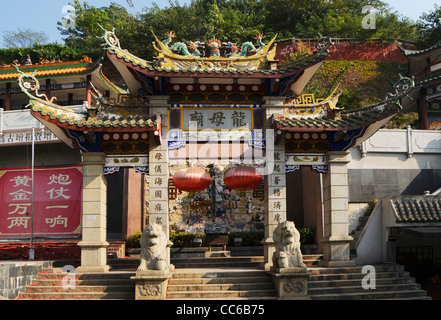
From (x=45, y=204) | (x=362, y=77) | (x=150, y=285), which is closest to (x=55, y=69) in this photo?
(x=45, y=204)

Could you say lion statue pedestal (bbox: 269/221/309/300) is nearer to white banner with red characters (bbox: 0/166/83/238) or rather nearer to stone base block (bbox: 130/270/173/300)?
stone base block (bbox: 130/270/173/300)

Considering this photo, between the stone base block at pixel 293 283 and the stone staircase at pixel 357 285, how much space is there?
1.20ft

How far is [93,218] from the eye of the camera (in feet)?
37.4

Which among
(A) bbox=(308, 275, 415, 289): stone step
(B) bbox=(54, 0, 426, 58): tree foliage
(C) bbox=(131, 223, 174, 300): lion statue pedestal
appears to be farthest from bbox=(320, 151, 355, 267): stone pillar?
(B) bbox=(54, 0, 426, 58): tree foliage

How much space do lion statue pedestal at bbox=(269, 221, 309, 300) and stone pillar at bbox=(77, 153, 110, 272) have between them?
15.3 feet

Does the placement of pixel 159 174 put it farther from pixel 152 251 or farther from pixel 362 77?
pixel 362 77

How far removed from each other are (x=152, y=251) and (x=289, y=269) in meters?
3.18

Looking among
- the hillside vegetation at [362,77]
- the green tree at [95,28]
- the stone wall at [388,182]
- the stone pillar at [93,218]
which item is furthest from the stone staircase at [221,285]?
the green tree at [95,28]

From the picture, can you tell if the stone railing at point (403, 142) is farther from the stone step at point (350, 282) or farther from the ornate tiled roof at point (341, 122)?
the stone step at point (350, 282)

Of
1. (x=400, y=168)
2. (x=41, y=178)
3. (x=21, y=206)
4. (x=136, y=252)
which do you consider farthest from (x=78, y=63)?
(x=400, y=168)

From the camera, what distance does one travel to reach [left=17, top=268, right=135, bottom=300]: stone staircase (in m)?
10.1

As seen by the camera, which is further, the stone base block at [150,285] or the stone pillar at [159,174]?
the stone pillar at [159,174]

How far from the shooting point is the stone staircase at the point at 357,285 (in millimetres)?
10250
